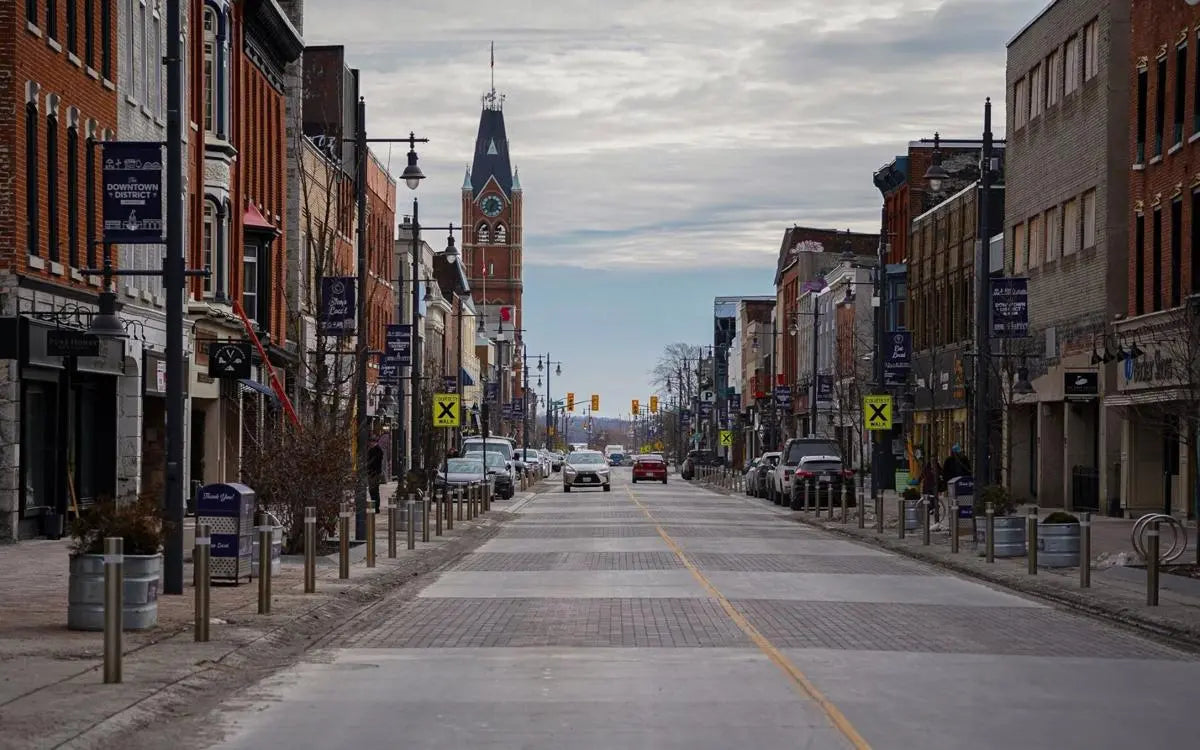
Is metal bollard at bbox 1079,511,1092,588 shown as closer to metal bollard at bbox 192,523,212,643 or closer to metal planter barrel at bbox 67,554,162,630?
metal bollard at bbox 192,523,212,643

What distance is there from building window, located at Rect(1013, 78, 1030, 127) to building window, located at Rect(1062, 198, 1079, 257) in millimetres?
5993

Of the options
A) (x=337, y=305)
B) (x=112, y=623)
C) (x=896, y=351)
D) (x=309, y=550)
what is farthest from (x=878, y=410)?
(x=112, y=623)

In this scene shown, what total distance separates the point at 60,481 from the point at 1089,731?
26136 mm

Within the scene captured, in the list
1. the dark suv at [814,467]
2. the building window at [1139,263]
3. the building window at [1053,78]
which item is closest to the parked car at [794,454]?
the dark suv at [814,467]

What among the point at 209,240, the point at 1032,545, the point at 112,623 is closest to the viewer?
the point at 112,623

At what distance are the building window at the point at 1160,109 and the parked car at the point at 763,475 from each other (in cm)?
2632

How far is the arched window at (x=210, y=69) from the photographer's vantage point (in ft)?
153

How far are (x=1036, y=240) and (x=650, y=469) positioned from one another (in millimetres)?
44759

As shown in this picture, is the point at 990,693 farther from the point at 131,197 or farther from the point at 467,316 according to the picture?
the point at 467,316

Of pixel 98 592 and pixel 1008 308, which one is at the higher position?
pixel 1008 308

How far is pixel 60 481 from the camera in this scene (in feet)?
115

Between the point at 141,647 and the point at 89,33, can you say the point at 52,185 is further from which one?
the point at 141,647

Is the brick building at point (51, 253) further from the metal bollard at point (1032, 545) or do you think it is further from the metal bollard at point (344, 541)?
the metal bollard at point (1032, 545)

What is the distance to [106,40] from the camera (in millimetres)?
37500
